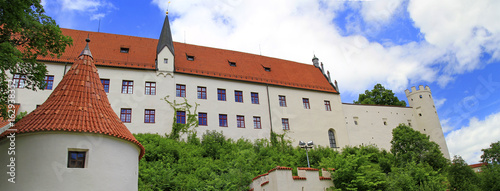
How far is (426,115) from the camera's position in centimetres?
4159

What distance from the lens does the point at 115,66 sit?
2906cm

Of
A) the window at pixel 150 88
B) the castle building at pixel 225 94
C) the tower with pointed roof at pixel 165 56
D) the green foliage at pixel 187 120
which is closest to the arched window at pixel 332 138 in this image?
the castle building at pixel 225 94

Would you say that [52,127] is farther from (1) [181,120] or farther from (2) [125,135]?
(1) [181,120]

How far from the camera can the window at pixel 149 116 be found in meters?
28.4

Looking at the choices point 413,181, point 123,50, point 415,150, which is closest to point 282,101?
point 415,150

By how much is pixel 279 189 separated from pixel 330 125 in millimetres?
22309

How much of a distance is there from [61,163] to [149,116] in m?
18.7

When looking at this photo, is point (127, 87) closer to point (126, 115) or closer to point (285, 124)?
point (126, 115)

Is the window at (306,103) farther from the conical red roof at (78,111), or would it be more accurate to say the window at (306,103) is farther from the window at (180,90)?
the conical red roof at (78,111)

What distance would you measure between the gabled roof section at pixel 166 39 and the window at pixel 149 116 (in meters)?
5.22

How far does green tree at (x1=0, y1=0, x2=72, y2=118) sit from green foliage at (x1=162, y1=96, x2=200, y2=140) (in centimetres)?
1575

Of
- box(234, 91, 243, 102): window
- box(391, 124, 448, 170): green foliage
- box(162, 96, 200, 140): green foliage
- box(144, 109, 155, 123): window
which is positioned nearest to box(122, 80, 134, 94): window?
box(144, 109, 155, 123): window

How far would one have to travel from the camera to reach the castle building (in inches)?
1123

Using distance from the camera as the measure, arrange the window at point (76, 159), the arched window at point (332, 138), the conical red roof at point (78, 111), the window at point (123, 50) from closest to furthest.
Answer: the window at point (76, 159)
the conical red roof at point (78, 111)
the window at point (123, 50)
the arched window at point (332, 138)
